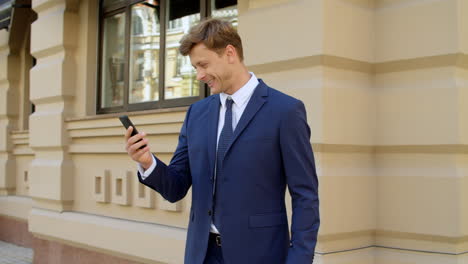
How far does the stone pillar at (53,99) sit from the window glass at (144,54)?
78cm

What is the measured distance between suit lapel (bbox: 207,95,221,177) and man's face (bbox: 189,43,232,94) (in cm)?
13

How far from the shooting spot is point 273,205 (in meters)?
2.22

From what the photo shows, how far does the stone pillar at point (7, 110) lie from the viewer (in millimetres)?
8625

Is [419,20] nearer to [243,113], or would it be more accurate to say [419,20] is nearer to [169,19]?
[243,113]

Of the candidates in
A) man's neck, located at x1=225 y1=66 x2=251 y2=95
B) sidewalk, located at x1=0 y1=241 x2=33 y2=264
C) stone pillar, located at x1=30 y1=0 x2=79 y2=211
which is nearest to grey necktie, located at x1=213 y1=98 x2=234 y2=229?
man's neck, located at x1=225 y1=66 x2=251 y2=95

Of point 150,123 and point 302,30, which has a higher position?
point 302,30

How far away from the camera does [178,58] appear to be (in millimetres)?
5543

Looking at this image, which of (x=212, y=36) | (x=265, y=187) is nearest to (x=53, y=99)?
(x=212, y=36)

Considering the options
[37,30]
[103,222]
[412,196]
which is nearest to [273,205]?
[412,196]

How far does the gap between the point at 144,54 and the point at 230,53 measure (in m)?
3.85

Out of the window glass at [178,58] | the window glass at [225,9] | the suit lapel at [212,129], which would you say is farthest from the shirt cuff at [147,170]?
the window glass at [178,58]

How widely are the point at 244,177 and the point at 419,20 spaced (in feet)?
7.05

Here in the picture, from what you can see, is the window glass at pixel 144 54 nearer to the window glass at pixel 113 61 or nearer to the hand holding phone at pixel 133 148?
the window glass at pixel 113 61

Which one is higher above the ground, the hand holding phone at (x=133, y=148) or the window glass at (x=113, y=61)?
the window glass at (x=113, y=61)
